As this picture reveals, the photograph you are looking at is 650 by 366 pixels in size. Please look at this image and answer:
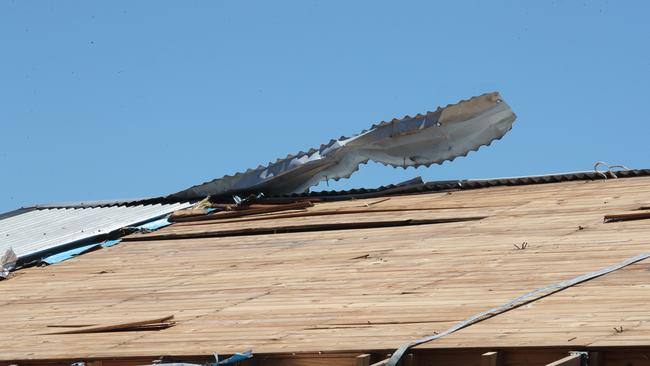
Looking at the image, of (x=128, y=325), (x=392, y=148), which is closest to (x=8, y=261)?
(x=128, y=325)

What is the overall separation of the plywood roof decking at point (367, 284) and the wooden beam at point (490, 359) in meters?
0.16

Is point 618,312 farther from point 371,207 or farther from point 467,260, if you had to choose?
point 371,207

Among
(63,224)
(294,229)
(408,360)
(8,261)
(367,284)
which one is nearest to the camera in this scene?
(408,360)

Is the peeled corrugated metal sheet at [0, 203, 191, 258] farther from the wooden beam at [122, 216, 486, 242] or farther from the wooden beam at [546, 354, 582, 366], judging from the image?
the wooden beam at [546, 354, 582, 366]

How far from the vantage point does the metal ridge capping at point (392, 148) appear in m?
21.5

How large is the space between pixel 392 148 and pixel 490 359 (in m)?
12.1

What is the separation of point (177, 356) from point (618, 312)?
360 cm

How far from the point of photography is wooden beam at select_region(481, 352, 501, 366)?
9.88 m

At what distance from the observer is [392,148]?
21875 mm

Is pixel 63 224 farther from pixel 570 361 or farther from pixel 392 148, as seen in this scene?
pixel 570 361

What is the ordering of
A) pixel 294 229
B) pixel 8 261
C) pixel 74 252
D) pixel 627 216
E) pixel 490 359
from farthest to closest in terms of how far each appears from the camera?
pixel 74 252 < pixel 294 229 < pixel 8 261 < pixel 627 216 < pixel 490 359

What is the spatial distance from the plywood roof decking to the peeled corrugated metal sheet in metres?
1.17

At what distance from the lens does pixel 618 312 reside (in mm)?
10711

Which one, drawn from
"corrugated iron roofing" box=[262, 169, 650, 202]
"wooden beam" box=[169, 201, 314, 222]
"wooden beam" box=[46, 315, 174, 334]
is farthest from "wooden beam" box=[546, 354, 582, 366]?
"wooden beam" box=[169, 201, 314, 222]
